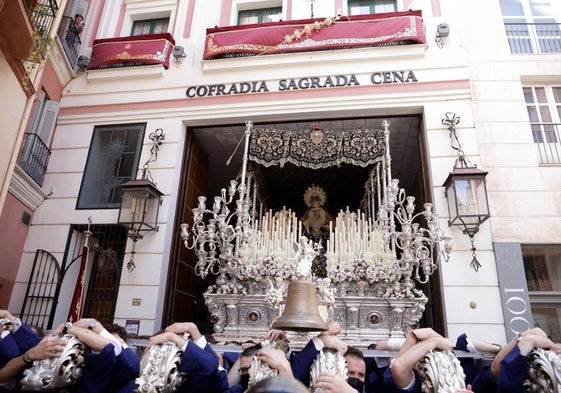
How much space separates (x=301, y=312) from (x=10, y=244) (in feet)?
20.1

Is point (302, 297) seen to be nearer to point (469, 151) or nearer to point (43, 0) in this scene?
point (469, 151)

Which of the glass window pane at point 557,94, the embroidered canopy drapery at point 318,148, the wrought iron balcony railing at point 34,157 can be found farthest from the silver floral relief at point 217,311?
the glass window pane at point 557,94

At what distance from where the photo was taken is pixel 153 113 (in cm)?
753

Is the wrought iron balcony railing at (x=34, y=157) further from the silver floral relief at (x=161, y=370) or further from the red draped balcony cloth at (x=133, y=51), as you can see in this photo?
the silver floral relief at (x=161, y=370)

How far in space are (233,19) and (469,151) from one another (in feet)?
17.2

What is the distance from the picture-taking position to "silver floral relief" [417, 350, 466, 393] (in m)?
1.65

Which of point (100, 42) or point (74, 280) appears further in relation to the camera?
point (100, 42)

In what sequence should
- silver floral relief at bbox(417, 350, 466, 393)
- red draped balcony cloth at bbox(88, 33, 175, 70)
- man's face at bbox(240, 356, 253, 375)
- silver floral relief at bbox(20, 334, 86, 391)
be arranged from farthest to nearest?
red draped balcony cloth at bbox(88, 33, 175, 70), man's face at bbox(240, 356, 253, 375), silver floral relief at bbox(20, 334, 86, 391), silver floral relief at bbox(417, 350, 466, 393)

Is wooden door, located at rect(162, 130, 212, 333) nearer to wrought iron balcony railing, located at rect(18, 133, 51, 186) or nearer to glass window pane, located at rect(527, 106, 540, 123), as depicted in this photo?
wrought iron balcony railing, located at rect(18, 133, 51, 186)

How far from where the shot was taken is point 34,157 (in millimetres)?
7102

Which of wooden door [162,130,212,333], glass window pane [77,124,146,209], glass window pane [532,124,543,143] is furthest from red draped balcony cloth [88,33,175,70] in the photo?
glass window pane [532,124,543,143]

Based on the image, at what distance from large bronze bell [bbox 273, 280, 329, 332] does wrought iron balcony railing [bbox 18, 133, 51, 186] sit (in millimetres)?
5992

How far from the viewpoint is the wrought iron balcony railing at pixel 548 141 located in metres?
6.44

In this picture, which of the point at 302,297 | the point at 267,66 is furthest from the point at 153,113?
the point at 302,297
